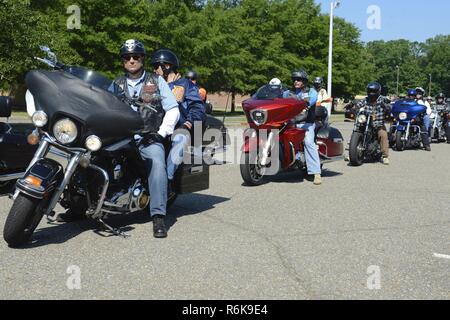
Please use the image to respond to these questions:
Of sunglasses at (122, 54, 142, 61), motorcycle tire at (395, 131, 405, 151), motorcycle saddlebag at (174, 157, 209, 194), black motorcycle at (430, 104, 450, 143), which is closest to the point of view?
sunglasses at (122, 54, 142, 61)

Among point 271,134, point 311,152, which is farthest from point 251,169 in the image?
point 311,152

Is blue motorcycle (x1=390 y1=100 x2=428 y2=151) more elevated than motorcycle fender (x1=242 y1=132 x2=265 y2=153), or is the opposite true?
blue motorcycle (x1=390 y1=100 x2=428 y2=151)

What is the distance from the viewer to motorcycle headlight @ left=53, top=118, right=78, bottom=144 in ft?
15.3

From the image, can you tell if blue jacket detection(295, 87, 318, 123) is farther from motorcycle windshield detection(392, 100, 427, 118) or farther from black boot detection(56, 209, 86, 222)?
→ motorcycle windshield detection(392, 100, 427, 118)

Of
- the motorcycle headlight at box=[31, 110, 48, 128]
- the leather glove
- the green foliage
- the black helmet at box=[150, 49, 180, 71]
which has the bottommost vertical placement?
the leather glove

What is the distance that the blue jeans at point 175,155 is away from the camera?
5785mm

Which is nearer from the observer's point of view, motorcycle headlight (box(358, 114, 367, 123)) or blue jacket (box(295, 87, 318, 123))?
blue jacket (box(295, 87, 318, 123))

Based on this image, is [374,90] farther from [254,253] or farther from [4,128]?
[254,253]

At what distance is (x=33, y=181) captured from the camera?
14.8 feet

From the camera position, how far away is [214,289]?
153 inches

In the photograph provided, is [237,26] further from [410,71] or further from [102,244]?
[410,71]

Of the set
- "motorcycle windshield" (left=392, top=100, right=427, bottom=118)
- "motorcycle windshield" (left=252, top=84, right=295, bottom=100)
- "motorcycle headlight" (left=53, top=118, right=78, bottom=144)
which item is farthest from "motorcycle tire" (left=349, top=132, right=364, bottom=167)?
"motorcycle headlight" (left=53, top=118, right=78, bottom=144)

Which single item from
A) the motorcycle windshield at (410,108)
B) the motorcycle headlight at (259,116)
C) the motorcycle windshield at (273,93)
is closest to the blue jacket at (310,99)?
the motorcycle windshield at (273,93)

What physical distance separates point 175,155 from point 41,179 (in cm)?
160
